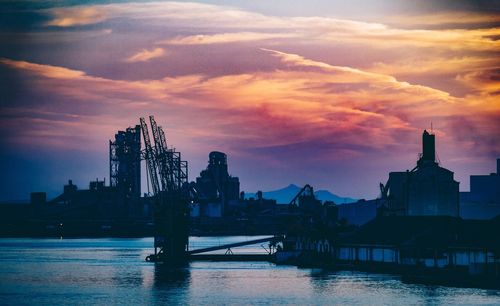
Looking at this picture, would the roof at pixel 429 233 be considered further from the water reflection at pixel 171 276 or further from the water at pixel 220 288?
the water reflection at pixel 171 276

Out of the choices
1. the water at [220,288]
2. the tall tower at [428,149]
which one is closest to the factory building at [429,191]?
the tall tower at [428,149]

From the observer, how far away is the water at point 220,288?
63250 mm

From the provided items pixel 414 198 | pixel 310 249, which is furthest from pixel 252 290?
pixel 414 198

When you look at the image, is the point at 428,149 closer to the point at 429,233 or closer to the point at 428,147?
the point at 428,147

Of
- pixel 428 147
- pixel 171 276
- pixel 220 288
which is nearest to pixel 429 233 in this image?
pixel 220 288

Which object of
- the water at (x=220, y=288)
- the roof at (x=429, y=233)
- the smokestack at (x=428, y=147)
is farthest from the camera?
the smokestack at (x=428, y=147)

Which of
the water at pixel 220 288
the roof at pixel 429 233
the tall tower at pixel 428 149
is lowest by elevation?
the water at pixel 220 288

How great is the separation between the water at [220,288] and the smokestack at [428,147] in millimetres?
50069

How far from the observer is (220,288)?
238 feet

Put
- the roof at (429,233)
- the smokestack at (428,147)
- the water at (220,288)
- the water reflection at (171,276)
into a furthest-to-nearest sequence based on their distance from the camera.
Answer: the smokestack at (428,147)
the water reflection at (171,276)
the roof at (429,233)
the water at (220,288)

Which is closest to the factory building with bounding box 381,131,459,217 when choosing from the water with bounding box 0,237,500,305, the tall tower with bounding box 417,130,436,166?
the tall tower with bounding box 417,130,436,166

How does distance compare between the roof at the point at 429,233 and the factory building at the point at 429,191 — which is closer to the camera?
the roof at the point at 429,233

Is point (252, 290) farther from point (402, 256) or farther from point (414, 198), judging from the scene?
point (414, 198)

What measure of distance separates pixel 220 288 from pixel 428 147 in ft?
253
